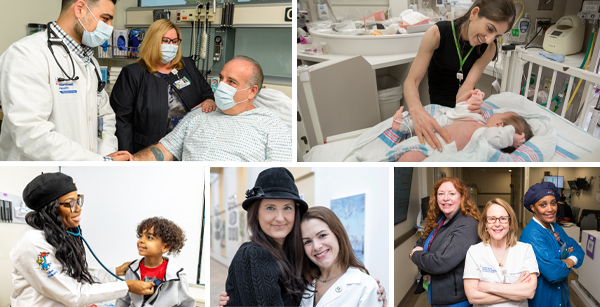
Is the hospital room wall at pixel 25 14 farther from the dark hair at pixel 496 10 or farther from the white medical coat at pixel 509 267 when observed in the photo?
the white medical coat at pixel 509 267

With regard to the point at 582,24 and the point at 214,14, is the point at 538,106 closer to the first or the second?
the point at 582,24

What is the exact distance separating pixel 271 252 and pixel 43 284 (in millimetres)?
833

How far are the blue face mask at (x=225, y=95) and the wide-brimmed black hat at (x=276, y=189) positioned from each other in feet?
1.55

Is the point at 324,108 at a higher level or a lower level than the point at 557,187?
higher

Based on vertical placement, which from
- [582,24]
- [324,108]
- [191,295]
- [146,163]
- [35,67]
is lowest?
[191,295]

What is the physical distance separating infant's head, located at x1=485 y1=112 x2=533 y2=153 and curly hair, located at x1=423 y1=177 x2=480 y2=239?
25 centimetres

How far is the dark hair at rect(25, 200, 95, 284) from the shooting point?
4.78ft

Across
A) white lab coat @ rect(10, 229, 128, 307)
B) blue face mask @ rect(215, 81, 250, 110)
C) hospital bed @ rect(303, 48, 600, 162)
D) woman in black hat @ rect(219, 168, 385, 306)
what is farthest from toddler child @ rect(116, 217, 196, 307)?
hospital bed @ rect(303, 48, 600, 162)

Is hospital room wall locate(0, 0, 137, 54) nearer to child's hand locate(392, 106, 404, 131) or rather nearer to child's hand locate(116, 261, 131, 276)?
child's hand locate(116, 261, 131, 276)

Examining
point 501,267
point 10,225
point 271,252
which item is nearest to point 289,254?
point 271,252

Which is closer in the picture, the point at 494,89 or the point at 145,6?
the point at 494,89

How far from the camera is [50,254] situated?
4.70ft

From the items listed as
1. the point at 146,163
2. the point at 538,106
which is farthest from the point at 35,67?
the point at 538,106

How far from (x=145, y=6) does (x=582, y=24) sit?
2.02 meters
